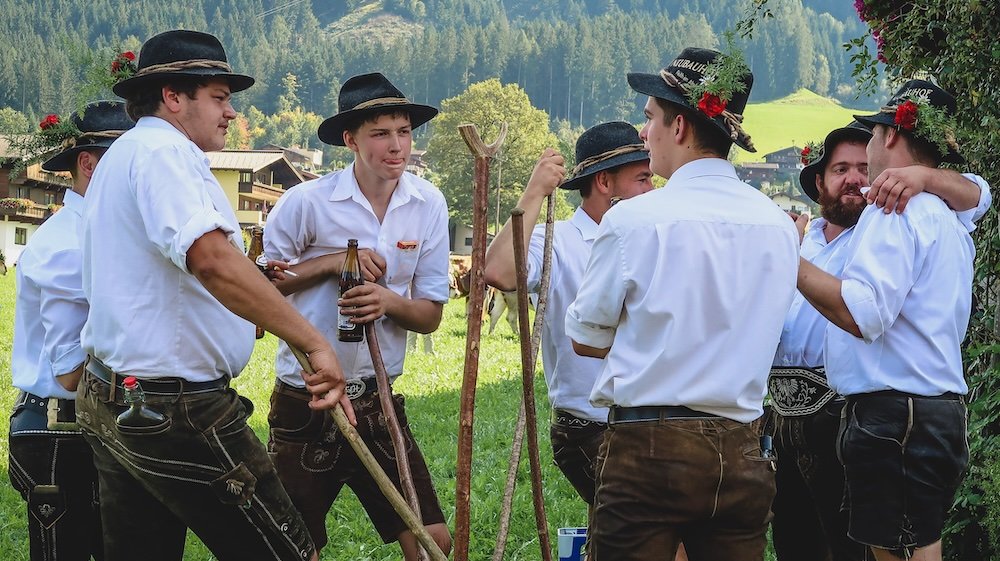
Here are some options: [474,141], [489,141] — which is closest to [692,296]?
[474,141]

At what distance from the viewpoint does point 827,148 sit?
198 inches

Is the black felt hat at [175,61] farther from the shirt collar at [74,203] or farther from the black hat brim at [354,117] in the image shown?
the black hat brim at [354,117]

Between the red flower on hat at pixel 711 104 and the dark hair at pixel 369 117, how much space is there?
1829mm

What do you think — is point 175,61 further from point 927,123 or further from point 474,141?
point 927,123

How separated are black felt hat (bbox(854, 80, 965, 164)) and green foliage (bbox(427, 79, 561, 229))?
50.4 meters

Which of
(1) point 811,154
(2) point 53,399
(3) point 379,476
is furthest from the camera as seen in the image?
(1) point 811,154

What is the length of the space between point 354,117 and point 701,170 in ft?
6.48

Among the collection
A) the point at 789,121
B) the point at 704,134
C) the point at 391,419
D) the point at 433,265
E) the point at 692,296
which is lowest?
the point at 789,121

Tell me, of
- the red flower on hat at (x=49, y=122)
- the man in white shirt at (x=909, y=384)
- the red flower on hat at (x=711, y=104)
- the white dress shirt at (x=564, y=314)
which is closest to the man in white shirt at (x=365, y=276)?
the white dress shirt at (x=564, y=314)

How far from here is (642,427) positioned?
132 inches

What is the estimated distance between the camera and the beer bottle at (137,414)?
3.53 metres

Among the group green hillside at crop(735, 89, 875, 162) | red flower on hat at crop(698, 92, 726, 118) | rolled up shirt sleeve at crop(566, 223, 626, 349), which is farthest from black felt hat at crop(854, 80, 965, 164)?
green hillside at crop(735, 89, 875, 162)

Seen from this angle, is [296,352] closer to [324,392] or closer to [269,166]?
[324,392]

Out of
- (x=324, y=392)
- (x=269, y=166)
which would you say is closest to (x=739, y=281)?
(x=324, y=392)
